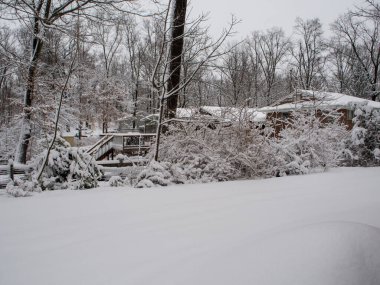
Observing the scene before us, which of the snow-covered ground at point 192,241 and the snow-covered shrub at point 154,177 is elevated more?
the snow-covered shrub at point 154,177

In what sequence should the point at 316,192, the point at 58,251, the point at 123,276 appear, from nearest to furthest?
the point at 123,276 < the point at 58,251 < the point at 316,192

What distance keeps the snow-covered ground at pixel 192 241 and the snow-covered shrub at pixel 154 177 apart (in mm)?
1149

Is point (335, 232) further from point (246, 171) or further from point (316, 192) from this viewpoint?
point (246, 171)

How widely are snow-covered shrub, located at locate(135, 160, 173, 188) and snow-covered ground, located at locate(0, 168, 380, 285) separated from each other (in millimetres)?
1149

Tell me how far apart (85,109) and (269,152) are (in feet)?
91.4

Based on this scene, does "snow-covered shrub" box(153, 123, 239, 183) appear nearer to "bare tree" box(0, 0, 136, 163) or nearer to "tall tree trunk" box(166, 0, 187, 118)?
"tall tree trunk" box(166, 0, 187, 118)

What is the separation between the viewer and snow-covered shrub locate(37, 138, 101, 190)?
502 centimetres

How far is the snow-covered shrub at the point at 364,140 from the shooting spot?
915 centimetres

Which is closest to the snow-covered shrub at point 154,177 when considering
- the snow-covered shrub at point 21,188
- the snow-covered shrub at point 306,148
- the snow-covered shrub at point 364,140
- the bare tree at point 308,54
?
the snow-covered shrub at point 21,188

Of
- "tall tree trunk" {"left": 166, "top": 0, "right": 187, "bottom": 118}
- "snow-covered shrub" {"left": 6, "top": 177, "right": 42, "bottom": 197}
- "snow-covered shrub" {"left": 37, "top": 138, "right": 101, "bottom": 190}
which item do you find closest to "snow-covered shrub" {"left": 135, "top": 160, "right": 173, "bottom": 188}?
"snow-covered shrub" {"left": 37, "top": 138, "right": 101, "bottom": 190}

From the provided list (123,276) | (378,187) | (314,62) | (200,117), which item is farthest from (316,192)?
(314,62)

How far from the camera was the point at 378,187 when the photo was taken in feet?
13.6

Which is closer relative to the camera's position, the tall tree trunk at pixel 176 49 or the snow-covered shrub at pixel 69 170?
the snow-covered shrub at pixel 69 170

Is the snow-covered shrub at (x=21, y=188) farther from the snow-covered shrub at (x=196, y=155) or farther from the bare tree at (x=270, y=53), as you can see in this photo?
the bare tree at (x=270, y=53)
